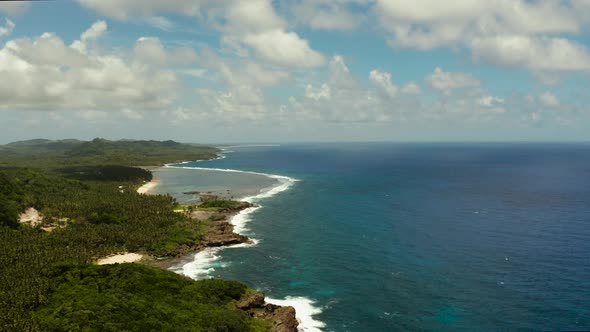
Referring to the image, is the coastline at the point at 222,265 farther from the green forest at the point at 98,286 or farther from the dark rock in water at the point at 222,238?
the green forest at the point at 98,286

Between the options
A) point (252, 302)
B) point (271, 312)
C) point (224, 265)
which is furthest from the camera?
point (224, 265)

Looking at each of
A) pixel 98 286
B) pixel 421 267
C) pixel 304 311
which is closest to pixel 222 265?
pixel 304 311

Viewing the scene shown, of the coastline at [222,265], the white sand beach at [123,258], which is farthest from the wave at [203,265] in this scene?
the white sand beach at [123,258]

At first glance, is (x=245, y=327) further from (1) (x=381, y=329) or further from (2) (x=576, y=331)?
(2) (x=576, y=331)

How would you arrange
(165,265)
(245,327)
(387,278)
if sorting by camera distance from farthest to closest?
(165,265) < (387,278) < (245,327)

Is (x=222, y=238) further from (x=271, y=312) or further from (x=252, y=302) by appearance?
(x=271, y=312)

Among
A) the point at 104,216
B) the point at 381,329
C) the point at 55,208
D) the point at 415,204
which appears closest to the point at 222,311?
the point at 381,329

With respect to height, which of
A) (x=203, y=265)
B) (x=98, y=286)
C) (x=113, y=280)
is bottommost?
(x=203, y=265)
